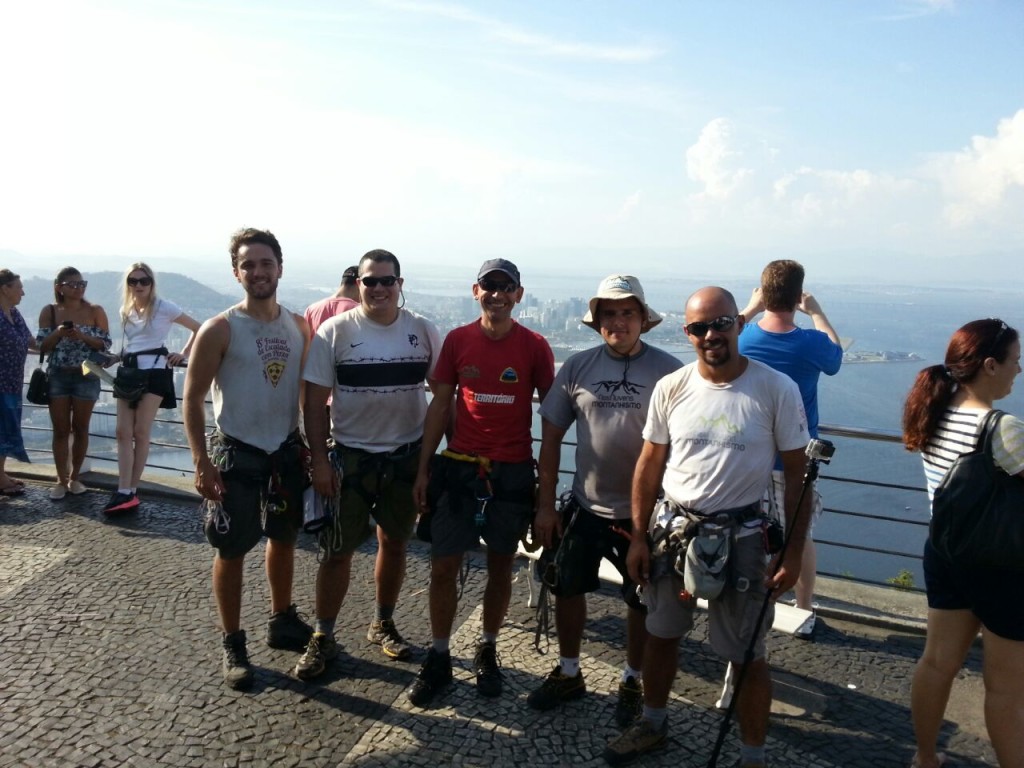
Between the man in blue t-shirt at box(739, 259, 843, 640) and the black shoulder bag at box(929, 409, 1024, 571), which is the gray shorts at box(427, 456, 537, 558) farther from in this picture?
the black shoulder bag at box(929, 409, 1024, 571)

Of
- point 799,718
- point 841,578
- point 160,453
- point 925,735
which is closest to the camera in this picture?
point 925,735

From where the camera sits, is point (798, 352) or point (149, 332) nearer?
point (798, 352)

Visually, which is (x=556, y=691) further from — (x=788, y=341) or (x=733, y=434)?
(x=788, y=341)

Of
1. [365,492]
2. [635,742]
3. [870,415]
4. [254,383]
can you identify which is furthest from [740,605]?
[870,415]

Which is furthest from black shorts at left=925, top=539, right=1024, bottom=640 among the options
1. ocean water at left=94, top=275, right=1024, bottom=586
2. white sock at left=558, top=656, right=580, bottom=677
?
ocean water at left=94, top=275, right=1024, bottom=586

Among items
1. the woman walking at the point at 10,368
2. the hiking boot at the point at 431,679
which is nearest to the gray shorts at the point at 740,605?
the hiking boot at the point at 431,679

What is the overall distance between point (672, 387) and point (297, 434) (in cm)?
201

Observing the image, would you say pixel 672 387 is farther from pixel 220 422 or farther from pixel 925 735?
pixel 220 422

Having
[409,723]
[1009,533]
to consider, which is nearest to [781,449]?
[1009,533]

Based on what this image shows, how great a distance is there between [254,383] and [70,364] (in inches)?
136

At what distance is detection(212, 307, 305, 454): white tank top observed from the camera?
3.73 metres

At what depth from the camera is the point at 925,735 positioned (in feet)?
10.1

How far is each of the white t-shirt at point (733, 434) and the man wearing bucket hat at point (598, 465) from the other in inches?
13.0

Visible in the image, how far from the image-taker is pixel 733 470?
9.52ft
